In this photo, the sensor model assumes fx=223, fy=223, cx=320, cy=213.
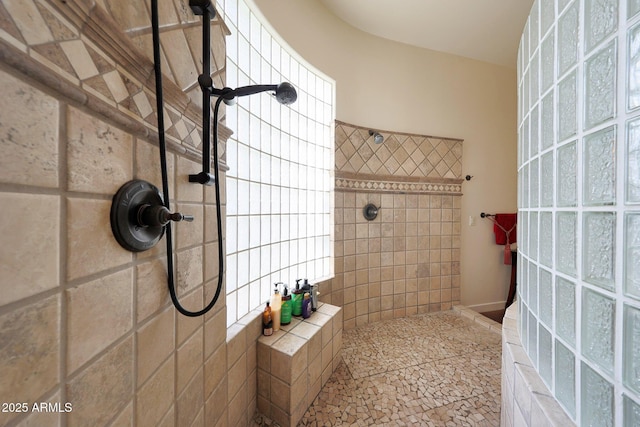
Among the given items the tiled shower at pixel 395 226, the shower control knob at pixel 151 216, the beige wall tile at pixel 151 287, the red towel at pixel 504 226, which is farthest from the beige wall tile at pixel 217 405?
the red towel at pixel 504 226

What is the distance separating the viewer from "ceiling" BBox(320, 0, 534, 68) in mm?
1798

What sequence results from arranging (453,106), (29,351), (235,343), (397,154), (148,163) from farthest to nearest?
(453,106) < (397,154) < (235,343) < (148,163) < (29,351)

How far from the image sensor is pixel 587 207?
1.84ft

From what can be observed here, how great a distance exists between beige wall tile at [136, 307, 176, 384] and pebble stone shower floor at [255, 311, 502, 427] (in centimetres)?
91

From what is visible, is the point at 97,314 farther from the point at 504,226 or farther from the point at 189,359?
the point at 504,226

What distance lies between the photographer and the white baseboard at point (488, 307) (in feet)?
8.09

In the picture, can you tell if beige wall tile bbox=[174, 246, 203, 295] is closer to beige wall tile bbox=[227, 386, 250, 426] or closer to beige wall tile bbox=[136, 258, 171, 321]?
beige wall tile bbox=[136, 258, 171, 321]

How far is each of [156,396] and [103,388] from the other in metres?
0.19

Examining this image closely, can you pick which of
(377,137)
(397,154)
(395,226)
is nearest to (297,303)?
(395,226)

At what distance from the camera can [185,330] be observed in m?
0.70

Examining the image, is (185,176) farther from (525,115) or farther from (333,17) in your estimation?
(333,17)

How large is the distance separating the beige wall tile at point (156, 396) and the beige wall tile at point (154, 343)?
3 centimetres

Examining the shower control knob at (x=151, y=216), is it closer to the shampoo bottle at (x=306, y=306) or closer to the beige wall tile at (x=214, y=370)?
the beige wall tile at (x=214, y=370)

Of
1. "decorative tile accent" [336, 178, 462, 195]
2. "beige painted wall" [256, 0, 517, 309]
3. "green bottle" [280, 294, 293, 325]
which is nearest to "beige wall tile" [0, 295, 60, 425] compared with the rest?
"green bottle" [280, 294, 293, 325]
